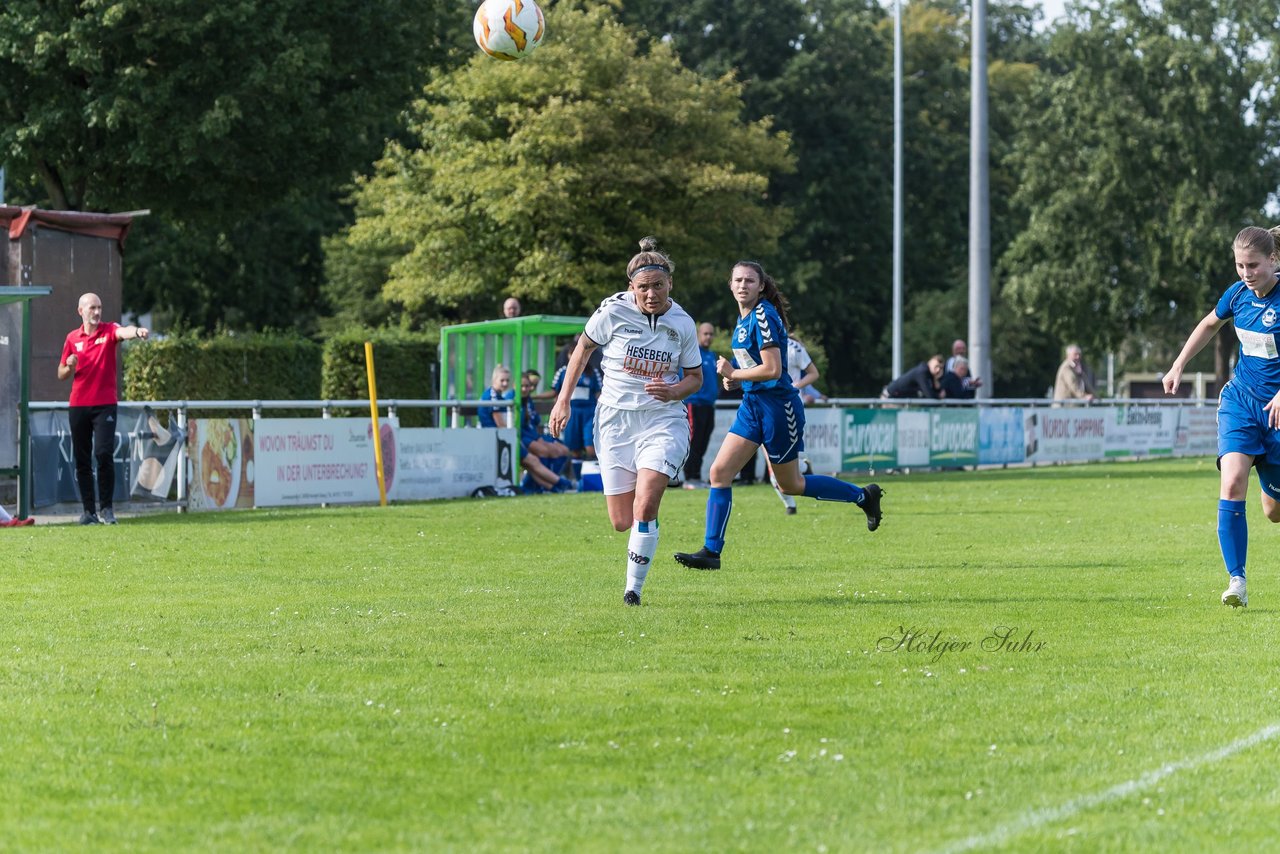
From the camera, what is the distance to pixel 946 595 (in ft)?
34.8

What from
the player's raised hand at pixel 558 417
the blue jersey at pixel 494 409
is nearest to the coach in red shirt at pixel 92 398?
the blue jersey at pixel 494 409

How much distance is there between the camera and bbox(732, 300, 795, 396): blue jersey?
11.5 meters

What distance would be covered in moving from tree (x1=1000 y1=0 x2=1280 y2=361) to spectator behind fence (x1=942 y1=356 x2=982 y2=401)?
30.6 meters

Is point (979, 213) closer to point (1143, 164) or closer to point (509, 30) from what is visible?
point (509, 30)

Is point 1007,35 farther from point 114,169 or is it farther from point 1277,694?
point 1277,694

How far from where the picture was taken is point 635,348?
1038 cm

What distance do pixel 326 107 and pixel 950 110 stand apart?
40.3 metres

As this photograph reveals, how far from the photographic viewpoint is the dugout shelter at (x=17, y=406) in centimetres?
1703

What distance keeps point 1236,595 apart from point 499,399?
45.8 ft

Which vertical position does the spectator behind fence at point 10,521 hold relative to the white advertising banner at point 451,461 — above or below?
below

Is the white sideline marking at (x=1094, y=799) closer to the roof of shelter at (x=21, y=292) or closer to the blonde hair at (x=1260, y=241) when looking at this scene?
the blonde hair at (x=1260, y=241)

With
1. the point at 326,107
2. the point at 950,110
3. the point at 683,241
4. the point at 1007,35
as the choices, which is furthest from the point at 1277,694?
the point at 1007,35

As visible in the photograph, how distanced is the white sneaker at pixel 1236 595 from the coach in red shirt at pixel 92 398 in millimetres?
10331

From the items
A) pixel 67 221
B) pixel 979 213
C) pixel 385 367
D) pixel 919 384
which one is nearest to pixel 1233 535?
pixel 67 221
